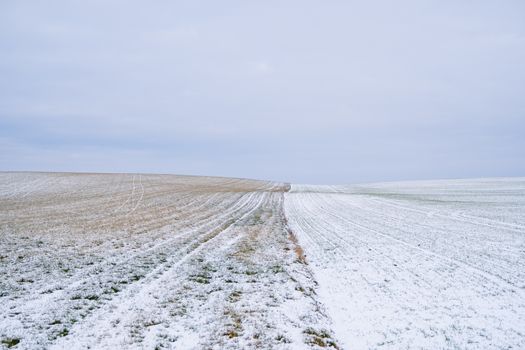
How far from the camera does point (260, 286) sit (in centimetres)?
1078

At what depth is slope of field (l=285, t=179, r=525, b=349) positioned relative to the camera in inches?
302

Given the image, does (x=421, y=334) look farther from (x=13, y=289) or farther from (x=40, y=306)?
(x=13, y=289)

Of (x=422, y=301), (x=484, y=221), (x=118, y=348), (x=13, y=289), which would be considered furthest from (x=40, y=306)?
(x=484, y=221)

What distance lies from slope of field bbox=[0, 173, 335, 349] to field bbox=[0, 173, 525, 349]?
0.05 metres

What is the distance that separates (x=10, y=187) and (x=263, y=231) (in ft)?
138

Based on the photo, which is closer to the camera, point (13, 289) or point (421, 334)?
point (421, 334)

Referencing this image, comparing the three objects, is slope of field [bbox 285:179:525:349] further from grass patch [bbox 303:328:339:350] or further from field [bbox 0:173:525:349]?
grass patch [bbox 303:328:339:350]

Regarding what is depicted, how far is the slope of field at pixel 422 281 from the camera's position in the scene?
767cm

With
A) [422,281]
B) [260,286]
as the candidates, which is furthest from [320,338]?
[422,281]

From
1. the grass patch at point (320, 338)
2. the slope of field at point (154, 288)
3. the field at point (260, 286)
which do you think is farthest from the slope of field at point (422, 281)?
the slope of field at point (154, 288)

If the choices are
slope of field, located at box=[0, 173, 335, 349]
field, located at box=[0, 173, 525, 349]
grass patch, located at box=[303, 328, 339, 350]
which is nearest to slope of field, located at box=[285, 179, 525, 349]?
field, located at box=[0, 173, 525, 349]

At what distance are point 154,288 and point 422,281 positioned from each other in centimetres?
846

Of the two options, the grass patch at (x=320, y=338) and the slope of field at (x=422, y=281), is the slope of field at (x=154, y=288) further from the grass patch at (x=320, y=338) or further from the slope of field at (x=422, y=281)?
the slope of field at (x=422, y=281)

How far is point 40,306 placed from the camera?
873cm
